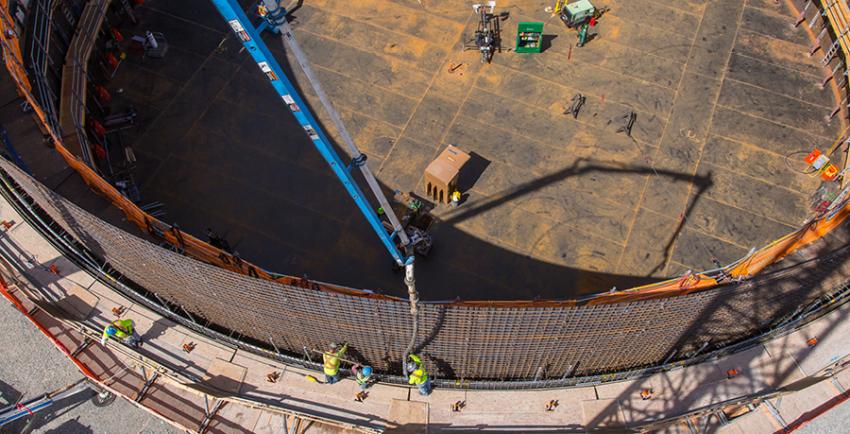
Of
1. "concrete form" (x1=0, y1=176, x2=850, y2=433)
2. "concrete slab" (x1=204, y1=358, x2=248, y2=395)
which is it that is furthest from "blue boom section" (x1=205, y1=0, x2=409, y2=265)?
"concrete slab" (x1=204, y1=358, x2=248, y2=395)

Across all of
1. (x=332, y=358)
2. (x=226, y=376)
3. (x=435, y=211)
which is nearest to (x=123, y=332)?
(x=226, y=376)

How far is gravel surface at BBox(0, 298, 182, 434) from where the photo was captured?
21.5 meters

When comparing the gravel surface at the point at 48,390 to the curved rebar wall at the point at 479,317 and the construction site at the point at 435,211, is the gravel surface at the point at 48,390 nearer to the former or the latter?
the construction site at the point at 435,211

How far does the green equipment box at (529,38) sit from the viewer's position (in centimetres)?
2897

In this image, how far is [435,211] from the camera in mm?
25453

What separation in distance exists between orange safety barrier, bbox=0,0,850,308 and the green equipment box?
1380cm

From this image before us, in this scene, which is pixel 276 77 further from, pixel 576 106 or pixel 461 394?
pixel 576 106

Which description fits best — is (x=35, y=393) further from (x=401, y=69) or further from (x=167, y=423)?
(x=401, y=69)

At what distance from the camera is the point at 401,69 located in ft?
98.0

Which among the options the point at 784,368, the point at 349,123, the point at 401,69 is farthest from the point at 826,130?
the point at 349,123

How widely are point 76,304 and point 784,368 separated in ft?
75.8

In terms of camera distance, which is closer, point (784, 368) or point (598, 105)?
point (784, 368)

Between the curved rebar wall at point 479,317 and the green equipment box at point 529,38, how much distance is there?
49.4ft

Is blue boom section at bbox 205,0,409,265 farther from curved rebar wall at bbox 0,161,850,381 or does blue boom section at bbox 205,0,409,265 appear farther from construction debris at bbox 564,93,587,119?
construction debris at bbox 564,93,587,119
